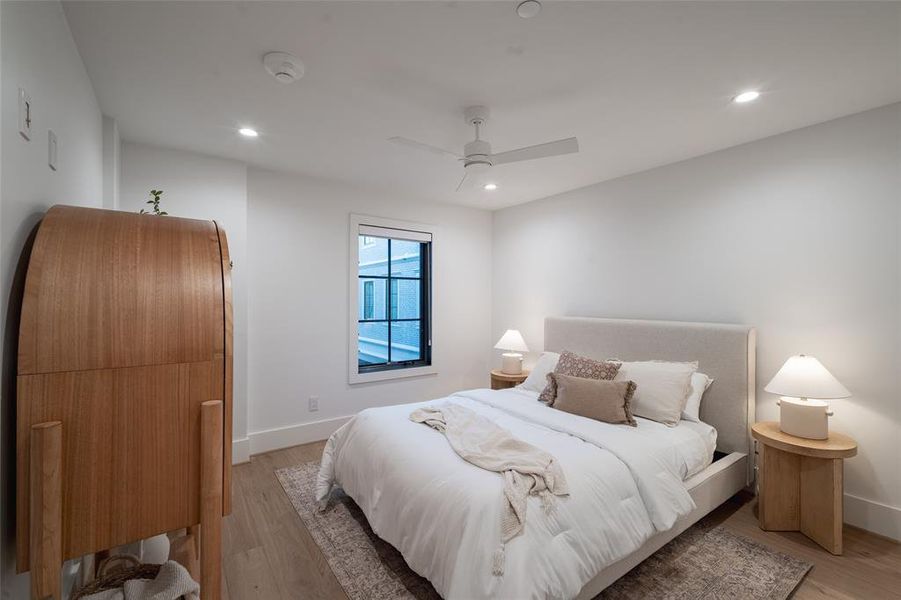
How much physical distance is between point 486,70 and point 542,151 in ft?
1.78

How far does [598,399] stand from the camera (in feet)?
8.89

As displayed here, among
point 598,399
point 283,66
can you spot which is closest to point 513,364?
point 598,399

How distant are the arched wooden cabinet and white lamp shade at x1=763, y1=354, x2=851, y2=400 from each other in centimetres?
295

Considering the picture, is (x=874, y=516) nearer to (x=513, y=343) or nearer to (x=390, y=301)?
(x=513, y=343)

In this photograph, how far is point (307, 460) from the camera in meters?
3.43

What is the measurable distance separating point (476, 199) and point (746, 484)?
11.6 feet

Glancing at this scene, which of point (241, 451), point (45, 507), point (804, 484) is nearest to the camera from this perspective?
point (45, 507)

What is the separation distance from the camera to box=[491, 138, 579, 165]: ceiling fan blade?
85.7 inches

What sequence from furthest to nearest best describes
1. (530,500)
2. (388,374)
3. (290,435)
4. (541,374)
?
(388,374) < (290,435) < (541,374) < (530,500)

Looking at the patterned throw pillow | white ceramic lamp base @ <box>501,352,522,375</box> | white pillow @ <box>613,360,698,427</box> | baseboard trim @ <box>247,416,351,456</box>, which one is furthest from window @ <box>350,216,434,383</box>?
white pillow @ <box>613,360,698,427</box>

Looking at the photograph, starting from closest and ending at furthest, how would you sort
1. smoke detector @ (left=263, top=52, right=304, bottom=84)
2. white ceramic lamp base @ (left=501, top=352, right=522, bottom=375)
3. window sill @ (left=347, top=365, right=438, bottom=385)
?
smoke detector @ (left=263, top=52, right=304, bottom=84)
window sill @ (left=347, top=365, right=438, bottom=385)
white ceramic lamp base @ (left=501, top=352, right=522, bottom=375)

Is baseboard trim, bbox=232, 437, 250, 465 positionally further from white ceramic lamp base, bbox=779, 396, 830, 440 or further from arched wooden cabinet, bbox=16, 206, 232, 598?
white ceramic lamp base, bbox=779, 396, 830, 440

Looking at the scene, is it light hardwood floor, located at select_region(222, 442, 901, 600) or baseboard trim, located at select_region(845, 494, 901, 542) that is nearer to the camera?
light hardwood floor, located at select_region(222, 442, 901, 600)

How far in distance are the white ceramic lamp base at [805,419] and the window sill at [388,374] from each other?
3.18 metres
